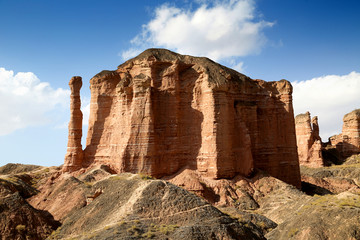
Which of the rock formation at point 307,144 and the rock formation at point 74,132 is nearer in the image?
the rock formation at point 74,132

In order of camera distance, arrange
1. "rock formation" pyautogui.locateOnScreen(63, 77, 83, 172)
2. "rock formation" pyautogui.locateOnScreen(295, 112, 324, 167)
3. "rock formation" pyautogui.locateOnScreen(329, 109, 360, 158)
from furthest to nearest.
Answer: "rock formation" pyautogui.locateOnScreen(329, 109, 360, 158) < "rock formation" pyautogui.locateOnScreen(295, 112, 324, 167) < "rock formation" pyautogui.locateOnScreen(63, 77, 83, 172)

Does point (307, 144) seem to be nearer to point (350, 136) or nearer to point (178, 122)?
point (350, 136)

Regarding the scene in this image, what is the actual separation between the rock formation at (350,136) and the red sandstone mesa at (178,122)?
32114 millimetres

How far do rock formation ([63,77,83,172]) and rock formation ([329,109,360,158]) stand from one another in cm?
5454

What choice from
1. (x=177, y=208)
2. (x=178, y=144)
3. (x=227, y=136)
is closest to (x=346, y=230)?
(x=177, y=208)

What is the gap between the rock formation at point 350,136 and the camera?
216 feet

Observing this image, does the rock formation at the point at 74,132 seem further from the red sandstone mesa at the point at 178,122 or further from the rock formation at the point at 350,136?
the rock formation at the point at 350,136

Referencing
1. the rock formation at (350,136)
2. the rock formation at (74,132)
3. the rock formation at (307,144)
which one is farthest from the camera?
the rock formation at (350,136)

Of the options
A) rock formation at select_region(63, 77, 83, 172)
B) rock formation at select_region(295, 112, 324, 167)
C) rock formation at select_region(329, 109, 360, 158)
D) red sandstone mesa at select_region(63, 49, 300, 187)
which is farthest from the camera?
rock formation at select_region(329, 109, 360, 158)

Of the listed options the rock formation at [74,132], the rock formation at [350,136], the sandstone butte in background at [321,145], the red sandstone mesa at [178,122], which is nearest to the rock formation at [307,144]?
the sandstone butte in background at [321,145]

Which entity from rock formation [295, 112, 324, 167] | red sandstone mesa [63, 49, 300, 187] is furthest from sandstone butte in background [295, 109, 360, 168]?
red sandstone mesa [63, 49, 300, 187]

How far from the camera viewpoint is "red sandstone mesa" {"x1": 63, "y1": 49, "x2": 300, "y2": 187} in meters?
34.0

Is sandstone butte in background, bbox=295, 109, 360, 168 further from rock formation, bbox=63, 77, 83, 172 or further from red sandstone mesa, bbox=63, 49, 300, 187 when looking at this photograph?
rock formation, bbox=63, 77, 83, 172

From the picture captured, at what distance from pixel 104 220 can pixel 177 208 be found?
15.3 feet
